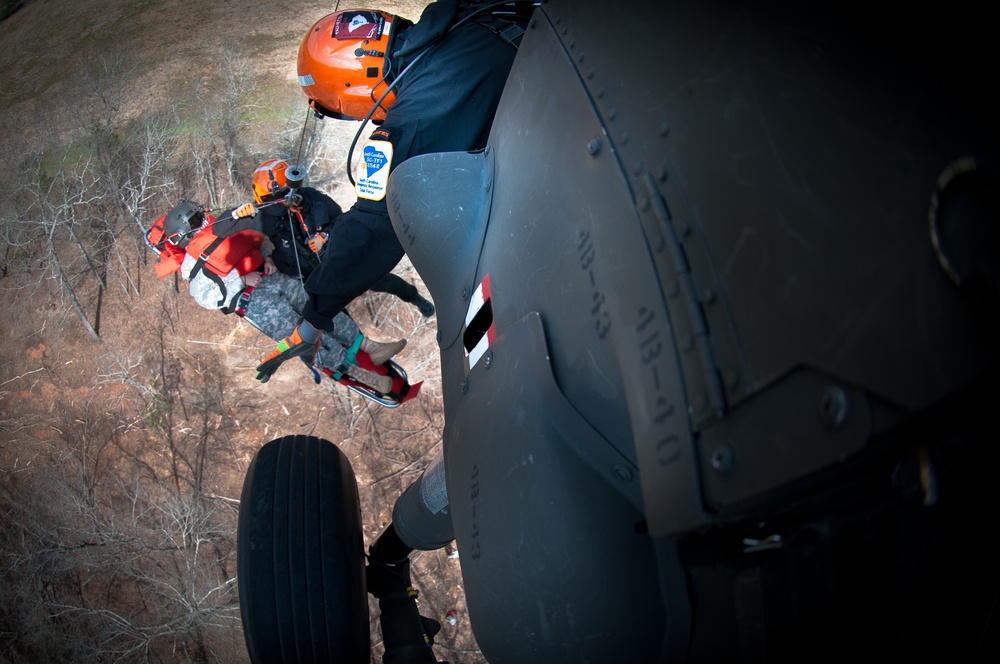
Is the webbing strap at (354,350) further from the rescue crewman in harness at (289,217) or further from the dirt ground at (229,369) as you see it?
the dirt ground at (229,369)

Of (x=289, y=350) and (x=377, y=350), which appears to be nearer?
(x=289, y=350)

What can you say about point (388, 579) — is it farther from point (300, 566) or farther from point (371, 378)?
point (371, 378)

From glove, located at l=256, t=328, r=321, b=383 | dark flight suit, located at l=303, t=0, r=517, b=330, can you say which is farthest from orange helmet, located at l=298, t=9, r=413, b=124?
glove, located at l=256, t=328, r=321, b=383

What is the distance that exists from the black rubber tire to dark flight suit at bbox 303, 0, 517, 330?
40.2 inches

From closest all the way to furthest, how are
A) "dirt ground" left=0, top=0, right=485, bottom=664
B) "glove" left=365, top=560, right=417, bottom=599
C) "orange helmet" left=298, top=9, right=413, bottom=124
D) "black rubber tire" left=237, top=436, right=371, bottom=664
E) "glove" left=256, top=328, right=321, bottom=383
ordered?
"black rubber tire" left=237, top=436, right=371, bottom=664 < "glove" left=365, top=560, right=417, bottom=599 < "orange helmet" left=298, top=9, right=413, bottom=124 < "glove" left=256, top=328, right=321, bottom=383 < "dirt ground" left=0, top=0, right=485, bottom=664

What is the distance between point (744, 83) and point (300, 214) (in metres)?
3.49

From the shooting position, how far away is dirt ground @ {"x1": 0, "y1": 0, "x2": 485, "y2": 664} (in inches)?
169

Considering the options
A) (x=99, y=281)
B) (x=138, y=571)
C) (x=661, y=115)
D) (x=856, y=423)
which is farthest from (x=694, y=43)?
(x=99, y=281)

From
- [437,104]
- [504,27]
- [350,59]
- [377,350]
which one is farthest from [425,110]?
[377,350]

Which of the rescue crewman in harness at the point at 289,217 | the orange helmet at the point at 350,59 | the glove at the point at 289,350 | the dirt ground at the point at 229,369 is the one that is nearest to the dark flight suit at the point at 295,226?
the rescue crewman in harness at the point at 289,217

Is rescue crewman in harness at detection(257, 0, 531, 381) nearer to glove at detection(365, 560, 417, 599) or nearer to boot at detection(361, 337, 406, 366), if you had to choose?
boot at detection(361, 337, 406, 366)

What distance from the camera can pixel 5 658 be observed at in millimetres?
3961

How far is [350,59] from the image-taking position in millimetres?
3393

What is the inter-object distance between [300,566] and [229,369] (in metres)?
2.72
